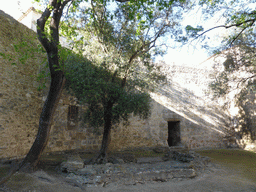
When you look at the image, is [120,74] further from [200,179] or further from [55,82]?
[200,179]

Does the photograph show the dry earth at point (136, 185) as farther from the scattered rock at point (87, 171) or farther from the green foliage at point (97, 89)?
the green foliage at point (97, 89)

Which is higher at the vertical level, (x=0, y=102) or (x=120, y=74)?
(x=120, y=74)

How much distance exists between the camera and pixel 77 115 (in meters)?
8.69

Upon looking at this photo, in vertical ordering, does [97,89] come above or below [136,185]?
above

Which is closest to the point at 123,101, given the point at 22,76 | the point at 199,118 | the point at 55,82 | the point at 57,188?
the point at 55,82

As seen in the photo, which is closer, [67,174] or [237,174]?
[67,174]

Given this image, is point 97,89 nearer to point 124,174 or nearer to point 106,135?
point 106,135

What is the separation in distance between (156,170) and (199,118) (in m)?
8.23

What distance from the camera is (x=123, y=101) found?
20.5 feet

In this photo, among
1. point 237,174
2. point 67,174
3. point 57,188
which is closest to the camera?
point 57,188

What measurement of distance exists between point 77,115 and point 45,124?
381 cm

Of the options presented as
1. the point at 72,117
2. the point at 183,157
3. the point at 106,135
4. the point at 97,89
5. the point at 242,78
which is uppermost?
the point at 242,78

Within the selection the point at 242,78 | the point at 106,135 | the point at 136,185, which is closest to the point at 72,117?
the point at 106,135

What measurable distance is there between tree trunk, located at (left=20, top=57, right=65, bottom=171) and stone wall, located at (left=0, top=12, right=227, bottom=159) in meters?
1.72
